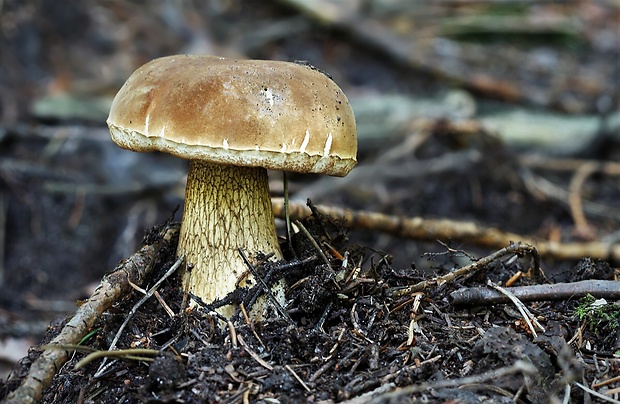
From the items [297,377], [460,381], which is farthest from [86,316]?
[460,381]

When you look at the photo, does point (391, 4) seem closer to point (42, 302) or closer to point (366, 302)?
point (42, 302)

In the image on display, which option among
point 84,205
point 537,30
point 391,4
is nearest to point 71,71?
point 84,205

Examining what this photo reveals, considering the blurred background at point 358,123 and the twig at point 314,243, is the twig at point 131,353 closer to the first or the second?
the twig at point 314,243

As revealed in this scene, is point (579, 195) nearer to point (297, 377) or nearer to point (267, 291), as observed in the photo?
point (267, 291)

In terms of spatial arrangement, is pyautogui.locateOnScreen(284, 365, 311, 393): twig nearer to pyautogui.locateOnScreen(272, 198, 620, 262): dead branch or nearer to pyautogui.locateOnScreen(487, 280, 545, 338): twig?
pyautogui.locateOnScreen(487, 280, 545, 338): twig

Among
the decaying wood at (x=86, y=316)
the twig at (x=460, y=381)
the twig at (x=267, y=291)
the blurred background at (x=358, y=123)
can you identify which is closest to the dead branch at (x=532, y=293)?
the twig at (x=460, y=381)

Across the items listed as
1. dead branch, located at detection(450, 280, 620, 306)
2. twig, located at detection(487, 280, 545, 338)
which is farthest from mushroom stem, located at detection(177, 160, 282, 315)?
twig, located at detection(487, 280, 545, 338)
